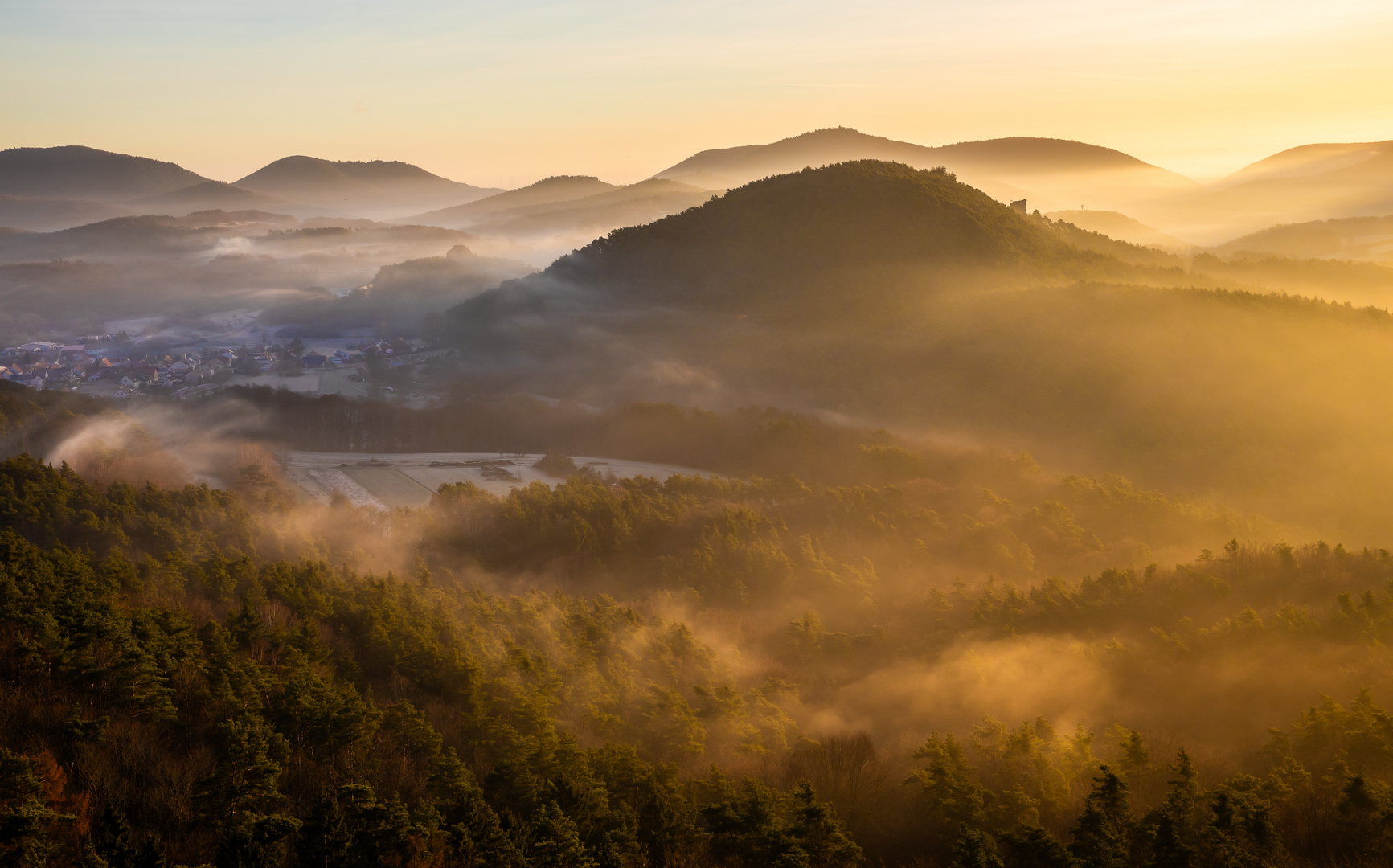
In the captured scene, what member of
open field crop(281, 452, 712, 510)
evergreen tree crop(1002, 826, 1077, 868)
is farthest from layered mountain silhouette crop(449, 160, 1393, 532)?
evergreen tree crop(1002, 826, 1077, 868)

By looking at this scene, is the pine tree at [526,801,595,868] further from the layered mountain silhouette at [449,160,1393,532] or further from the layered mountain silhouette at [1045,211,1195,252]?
the layered mountain silhouette at [1045,211,1195,252]

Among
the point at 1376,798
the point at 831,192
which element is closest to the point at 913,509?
the point at 1376,798

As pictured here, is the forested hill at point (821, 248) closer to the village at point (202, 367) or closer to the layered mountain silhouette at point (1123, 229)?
the village at point (202, 367)

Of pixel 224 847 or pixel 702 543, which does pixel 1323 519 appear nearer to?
pixel 702 543

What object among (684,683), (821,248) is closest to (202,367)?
(821,248)

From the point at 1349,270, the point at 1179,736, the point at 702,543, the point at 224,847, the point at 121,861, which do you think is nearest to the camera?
the point at 121,861

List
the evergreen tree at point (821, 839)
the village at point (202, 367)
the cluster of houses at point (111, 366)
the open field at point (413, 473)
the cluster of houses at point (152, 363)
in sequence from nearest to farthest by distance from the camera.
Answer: the evergreen tree at point (821, 839) → the open field at point (413, 473) → the village at point (202, 367) → the cluster of houses at point (152, 363) → the cluster of houses at point (111, 366)

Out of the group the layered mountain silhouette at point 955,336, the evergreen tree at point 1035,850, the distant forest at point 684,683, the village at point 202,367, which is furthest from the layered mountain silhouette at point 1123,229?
the evergreen tree at point 1035,850

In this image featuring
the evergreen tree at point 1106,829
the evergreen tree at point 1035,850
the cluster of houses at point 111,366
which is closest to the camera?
the evergreen tree at point 1035,850
